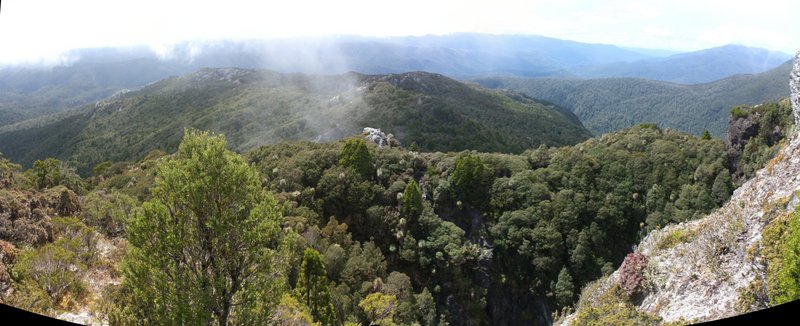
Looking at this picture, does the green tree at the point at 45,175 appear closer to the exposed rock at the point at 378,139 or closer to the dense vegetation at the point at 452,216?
the dense vegetation at the point at 452,216

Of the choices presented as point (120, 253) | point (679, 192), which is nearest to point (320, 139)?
point (679, 192)

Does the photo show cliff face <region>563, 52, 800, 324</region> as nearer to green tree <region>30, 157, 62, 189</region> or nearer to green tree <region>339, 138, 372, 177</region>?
green tree <region>339, 138, 372, 177</region>

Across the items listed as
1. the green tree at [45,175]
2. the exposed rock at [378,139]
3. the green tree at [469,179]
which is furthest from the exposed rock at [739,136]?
the green tree at [45,175]

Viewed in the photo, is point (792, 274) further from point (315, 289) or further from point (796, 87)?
point (315, 289)

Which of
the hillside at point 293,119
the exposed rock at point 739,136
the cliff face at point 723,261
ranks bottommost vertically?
the hillside at point 293,119

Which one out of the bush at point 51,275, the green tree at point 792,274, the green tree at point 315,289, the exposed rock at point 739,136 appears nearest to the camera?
the green tree at point 792,274

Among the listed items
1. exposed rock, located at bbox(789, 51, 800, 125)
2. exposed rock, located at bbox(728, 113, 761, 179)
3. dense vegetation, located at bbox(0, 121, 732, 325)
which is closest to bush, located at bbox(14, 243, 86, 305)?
dense vegetation, located at bbox(0, 121, 732, 325)

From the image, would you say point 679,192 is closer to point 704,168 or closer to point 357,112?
point 704,168
